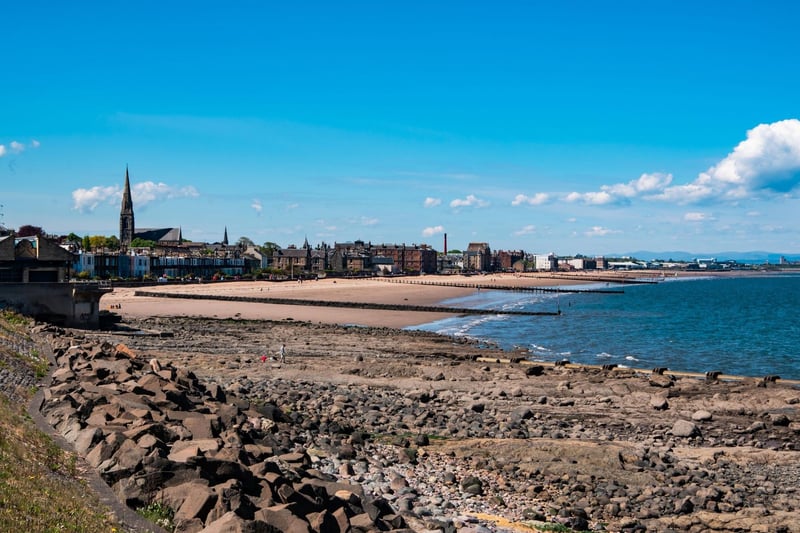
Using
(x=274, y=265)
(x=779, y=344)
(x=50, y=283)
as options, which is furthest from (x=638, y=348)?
(x=274, y=265)

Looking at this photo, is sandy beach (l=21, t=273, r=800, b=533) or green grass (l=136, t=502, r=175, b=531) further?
sandy beach (l=21, t=273, r=800, b=533)

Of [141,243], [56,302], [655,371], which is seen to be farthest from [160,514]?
[141,243]

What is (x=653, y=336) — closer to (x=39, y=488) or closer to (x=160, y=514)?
(x=160, y=514)

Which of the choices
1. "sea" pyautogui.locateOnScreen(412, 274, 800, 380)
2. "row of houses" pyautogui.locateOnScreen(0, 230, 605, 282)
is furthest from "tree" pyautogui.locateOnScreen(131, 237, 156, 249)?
"sea" pyautogui.locateOnScreen(412, 274, 800, 380)

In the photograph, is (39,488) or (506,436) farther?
(506,436)

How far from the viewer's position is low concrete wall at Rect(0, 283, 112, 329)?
40562mm

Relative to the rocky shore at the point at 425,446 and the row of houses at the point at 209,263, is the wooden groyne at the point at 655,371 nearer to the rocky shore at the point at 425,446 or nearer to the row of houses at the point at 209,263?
the rocky shore at the point at 425,446

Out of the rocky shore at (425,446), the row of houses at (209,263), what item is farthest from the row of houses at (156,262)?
the rocky shore at (425,446)

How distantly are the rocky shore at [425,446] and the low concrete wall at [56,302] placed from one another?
12.0m

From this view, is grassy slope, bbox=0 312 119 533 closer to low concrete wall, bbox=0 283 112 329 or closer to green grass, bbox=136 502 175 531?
green grass, bbox=136 502 175 531

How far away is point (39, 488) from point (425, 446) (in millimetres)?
10791

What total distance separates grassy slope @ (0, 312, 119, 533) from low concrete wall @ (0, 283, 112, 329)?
102ft

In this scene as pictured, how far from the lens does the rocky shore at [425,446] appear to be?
36.9 ft

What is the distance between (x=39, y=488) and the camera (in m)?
9.48
